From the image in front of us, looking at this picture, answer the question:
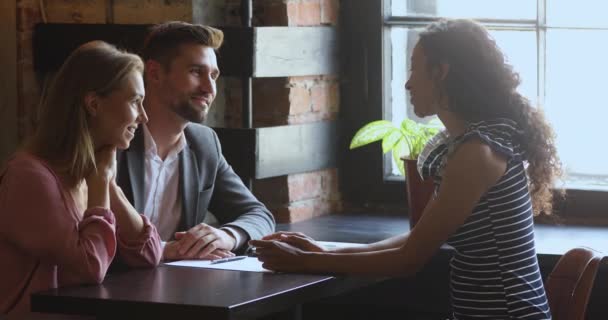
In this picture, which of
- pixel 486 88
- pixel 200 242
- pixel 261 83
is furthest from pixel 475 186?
pixel 261 83

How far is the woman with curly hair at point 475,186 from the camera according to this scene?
7.79ft

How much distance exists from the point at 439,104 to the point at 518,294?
457 mm

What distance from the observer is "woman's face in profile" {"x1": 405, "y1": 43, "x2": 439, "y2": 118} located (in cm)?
250

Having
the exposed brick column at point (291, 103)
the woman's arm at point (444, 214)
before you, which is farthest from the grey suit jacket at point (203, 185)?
the woman's arm at point (444, 214)

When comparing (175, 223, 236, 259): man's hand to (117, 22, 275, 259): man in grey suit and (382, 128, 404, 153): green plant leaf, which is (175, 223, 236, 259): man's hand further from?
(382, 128, 404, 153): green plant leaf

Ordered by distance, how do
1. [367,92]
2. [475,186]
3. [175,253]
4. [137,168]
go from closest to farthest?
[475,186] < [175,253] < [137,168] < [367,92]

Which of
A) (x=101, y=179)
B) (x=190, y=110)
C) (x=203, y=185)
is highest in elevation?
(x=190, y=110)

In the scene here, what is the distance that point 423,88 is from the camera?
251 cm

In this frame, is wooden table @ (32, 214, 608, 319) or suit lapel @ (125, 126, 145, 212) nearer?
wooden table @ (32, 214, 608, 319)

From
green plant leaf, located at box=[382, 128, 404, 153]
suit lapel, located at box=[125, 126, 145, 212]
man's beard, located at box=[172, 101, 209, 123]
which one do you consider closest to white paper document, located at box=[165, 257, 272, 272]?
suit lapel, located at box=[125, 126, 145, 212]

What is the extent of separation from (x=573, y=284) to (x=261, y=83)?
1.47 metres

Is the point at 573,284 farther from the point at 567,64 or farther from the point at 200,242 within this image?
the point at 567,64

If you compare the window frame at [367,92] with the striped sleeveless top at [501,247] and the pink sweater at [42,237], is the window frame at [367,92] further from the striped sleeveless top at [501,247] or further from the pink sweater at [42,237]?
the pink sweater at [42,237]

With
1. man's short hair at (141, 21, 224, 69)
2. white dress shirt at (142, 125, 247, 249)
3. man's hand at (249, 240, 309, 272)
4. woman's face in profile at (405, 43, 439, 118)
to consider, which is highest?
man's short hair at (141, 21, 224, 69)
